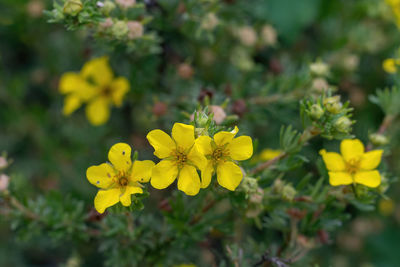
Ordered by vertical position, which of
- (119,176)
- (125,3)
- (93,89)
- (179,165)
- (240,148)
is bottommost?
(93,89)

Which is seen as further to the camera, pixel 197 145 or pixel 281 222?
pixel 281 222

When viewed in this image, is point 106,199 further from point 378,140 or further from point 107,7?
point 378,140

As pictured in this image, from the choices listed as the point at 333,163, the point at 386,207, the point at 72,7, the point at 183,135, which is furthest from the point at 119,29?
the point at 386,207

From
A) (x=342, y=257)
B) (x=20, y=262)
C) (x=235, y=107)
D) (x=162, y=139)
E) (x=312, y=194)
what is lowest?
(x=20, y=262)

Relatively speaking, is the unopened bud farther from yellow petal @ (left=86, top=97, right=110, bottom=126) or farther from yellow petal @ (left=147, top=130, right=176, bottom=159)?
yellow petal @ (left=86, top=97, right=110, bottom=126)

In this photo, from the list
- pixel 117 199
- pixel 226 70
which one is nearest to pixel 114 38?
pixel 117 199

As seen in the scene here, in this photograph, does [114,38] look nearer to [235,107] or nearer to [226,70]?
[235,107]
